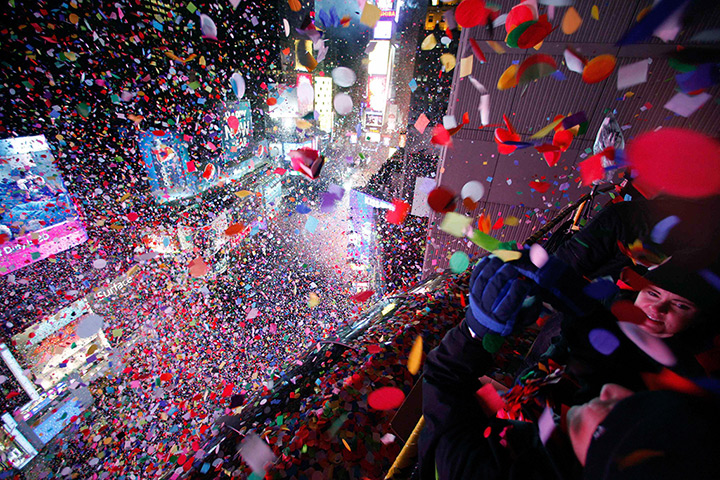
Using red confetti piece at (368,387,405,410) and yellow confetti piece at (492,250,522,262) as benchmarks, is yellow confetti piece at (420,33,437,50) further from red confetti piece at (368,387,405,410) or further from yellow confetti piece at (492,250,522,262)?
red confetti piece at (368,387,405,410)

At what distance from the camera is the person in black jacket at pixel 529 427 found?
0.43 m

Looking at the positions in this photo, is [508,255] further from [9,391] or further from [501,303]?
[9,391]

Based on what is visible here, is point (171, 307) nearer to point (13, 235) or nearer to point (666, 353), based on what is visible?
point (13, 235)

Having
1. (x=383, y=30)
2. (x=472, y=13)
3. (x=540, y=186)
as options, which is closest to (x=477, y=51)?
(x=472, y=13)

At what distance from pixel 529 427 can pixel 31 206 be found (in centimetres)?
521

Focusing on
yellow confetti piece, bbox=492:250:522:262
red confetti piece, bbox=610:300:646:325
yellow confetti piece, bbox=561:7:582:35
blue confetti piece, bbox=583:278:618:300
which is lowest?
blue confetti piece, bbox=583:278:618:300

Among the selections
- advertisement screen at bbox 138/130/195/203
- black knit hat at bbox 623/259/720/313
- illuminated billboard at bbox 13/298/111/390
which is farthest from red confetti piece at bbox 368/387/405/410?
illuminated billboard at bbox 13/298/111/390

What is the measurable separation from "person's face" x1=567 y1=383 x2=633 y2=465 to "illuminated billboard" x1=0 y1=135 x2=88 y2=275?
513cm

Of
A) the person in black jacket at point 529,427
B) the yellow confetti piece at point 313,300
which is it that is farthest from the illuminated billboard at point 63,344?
the person in black jacket at point 529,427

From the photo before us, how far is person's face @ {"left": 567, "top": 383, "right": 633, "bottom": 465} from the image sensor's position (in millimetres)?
615

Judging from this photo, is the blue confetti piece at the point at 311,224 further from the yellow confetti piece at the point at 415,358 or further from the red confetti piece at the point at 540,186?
the yellow confetti piece at the point at 415,358

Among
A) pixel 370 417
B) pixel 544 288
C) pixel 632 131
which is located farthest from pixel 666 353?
pixel 632 131

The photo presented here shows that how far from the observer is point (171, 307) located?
5441 millimetres

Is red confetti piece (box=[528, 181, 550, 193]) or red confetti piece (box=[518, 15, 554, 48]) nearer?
red confetti piece (box=[518, 15, 554, 48])
